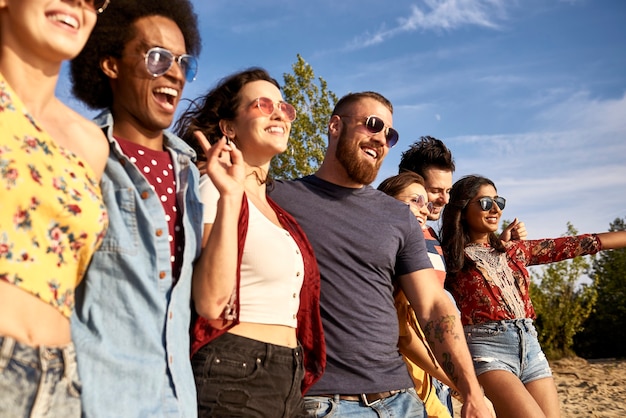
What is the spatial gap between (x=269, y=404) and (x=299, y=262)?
0.69m

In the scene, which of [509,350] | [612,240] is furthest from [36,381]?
[612,240]

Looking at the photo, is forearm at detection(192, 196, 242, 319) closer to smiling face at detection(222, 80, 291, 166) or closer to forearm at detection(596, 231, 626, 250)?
smiling face at detection(222, 80, 291, 166)

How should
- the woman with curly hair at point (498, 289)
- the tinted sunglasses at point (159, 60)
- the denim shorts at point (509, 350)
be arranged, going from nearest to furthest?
the tinted sunglasses at point (159, 60)
the woman with curly hair at point (498, 289)
the denim shorts at point (509, 350)

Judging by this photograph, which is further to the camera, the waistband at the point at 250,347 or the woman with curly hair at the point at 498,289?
the woman with curly hair at the point at 498,289

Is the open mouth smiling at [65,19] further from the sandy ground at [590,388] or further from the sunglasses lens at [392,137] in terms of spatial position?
the sandy ground at [590,388]

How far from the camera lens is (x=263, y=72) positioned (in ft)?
12.1

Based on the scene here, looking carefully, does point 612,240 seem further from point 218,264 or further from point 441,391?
point 218,264

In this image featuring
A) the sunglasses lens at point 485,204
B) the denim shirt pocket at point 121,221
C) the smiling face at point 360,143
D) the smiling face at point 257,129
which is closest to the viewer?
the denim shirt pocket at point 121,221

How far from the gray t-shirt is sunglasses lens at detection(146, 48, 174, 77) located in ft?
4.58

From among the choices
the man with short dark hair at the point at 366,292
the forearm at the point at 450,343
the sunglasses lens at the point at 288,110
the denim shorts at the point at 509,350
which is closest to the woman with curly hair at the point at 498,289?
the denim shorts at the point at 509,350

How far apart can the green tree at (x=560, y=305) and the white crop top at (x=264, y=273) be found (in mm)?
19678

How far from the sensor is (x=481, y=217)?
256 inches

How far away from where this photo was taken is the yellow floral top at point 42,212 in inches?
76.7

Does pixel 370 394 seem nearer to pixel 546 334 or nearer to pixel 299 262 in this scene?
pixel 299 262
